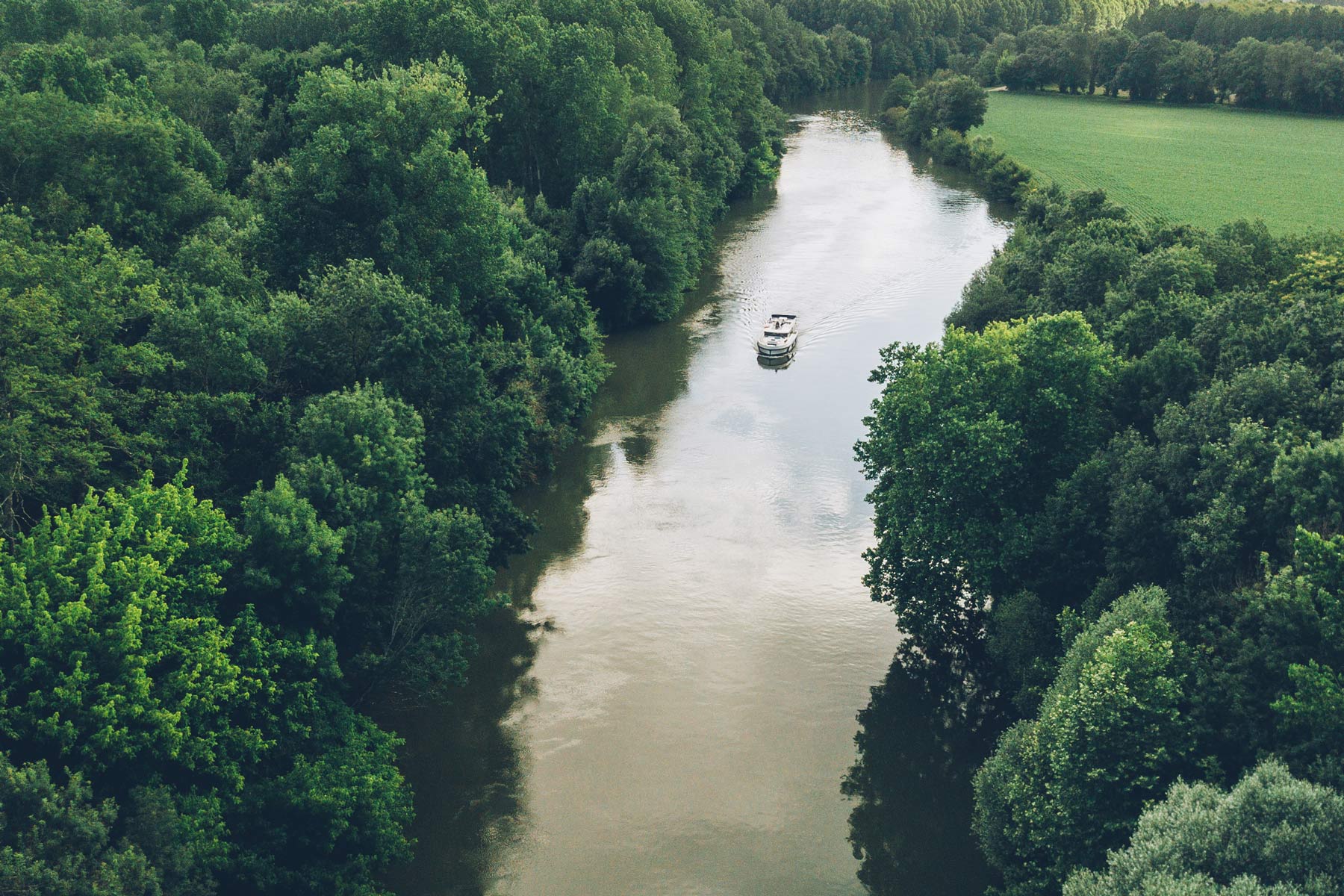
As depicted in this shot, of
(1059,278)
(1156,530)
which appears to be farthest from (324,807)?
(1059,278)

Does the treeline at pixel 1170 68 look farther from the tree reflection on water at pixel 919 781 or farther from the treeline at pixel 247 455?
the tree reflection on water at pixel 919 781

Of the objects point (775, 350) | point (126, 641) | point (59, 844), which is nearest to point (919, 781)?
point (126, 641)

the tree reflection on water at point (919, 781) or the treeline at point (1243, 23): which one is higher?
the treeline at point (1243, 23)

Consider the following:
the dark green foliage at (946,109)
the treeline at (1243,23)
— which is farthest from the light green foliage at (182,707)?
the treeline at (1243,23)

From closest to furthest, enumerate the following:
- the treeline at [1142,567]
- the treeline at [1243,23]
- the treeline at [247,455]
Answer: the treeline at [1142,567], the treeline at [247,455], the treeline at [1243,23]

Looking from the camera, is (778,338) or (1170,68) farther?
(1170,68)

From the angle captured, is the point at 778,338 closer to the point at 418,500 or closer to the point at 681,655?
the point at 681,655
